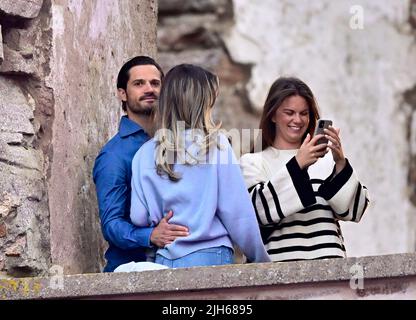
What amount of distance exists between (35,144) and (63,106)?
179 millimetres

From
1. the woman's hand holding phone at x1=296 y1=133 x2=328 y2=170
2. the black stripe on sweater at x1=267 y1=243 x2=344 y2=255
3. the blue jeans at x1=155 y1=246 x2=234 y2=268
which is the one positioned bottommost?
the blue jeans at x1=155 y1=246 x2=234 y2=268

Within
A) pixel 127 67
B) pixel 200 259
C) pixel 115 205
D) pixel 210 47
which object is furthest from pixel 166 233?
pixel 210 47

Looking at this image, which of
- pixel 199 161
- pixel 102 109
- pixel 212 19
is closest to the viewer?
pixel 199 161

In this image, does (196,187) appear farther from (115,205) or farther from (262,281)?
(262,281)

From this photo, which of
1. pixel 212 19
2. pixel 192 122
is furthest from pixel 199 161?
pixel 212 19

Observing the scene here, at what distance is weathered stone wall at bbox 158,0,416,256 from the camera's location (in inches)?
504

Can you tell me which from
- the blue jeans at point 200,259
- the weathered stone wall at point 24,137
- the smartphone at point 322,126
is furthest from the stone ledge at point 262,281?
the smartphone at point 322,126

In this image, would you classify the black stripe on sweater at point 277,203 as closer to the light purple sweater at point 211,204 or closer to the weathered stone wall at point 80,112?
the light purple sweater at point 211,204

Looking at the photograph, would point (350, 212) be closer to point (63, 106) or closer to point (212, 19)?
point (63, 106)

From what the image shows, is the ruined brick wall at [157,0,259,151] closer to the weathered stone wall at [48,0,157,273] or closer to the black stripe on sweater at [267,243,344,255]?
the weathered stone wall at [48,0,157,273]

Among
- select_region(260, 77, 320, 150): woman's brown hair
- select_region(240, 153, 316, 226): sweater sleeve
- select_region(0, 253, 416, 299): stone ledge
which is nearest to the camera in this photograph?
select_region(0, 253, 416, 299): stone ledge

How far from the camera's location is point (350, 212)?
1186 cm

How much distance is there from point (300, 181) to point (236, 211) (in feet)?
0.84

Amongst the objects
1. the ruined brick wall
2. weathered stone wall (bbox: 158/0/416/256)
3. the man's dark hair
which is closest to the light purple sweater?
the man's dark hair
